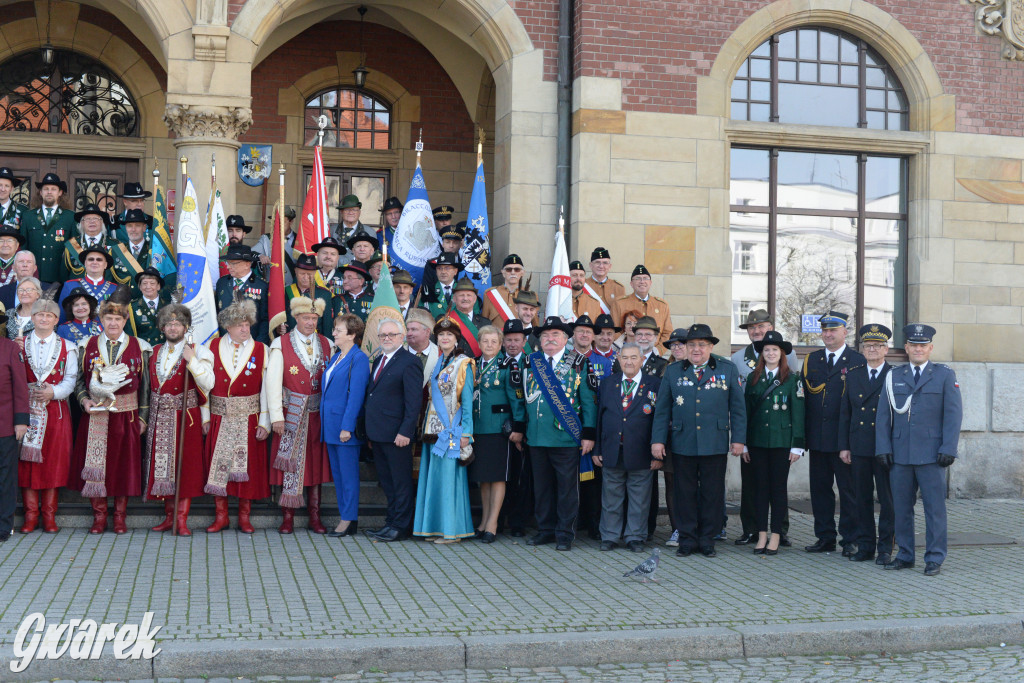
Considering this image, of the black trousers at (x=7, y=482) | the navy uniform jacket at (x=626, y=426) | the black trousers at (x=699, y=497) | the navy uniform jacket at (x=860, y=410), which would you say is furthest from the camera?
the navy uniform jacket at (x=626, y=426)

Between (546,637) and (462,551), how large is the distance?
257 centimetres

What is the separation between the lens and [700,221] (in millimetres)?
11531

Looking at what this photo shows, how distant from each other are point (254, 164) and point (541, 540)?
7267 mm

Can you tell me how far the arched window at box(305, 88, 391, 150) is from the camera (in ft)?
47.1

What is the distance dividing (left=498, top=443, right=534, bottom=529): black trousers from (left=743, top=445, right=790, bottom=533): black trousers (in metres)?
1.86

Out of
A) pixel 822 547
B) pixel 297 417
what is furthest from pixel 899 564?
pixel 297 417

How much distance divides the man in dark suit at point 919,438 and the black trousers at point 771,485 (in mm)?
793

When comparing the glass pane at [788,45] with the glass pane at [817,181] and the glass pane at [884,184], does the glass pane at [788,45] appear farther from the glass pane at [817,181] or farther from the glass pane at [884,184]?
the glass pane at [884,184]

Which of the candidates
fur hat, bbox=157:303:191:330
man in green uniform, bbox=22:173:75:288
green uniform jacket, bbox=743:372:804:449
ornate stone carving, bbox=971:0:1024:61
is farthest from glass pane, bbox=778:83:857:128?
man in green uniform, bbox=22:173:75:288

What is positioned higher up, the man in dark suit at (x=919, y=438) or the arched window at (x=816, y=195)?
the arched window at (x=816, y=195)

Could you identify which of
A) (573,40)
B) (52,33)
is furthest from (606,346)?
(52,33)

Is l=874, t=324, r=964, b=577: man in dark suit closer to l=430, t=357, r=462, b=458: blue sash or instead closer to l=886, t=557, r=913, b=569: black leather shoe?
l=886, t=557, r=913, b=569: black leather shoe

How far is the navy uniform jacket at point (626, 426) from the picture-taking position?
855cm

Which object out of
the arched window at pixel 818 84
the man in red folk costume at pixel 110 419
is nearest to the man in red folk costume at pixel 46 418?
the man in red folk costume at pixel 110 419
